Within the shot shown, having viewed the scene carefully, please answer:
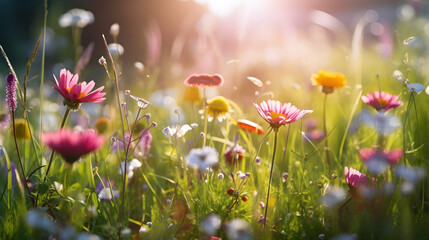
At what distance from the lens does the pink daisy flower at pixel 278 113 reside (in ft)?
2.65

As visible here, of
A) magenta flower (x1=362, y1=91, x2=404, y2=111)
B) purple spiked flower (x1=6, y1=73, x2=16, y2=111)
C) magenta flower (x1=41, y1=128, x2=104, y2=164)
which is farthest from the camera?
magenta flower (x1=362, y1=91, x2=404, y2=111)

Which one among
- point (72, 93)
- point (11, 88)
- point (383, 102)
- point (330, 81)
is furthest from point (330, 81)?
point (11, 88)

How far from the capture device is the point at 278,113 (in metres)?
0.88

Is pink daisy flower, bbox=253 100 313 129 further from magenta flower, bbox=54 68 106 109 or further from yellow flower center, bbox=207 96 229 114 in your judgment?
magenta flower, bbox=54 68 106 109

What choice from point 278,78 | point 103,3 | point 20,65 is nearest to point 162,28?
point 103,3

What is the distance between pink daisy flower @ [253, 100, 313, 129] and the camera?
808mm

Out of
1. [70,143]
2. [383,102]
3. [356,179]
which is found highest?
[383,102]

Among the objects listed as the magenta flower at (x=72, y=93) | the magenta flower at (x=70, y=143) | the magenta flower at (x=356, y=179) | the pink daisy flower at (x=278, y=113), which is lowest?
the magenta flower at (x=70, y=143)

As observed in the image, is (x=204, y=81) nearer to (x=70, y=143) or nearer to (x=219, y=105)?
(x=219, y=105)

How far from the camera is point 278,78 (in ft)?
8.04

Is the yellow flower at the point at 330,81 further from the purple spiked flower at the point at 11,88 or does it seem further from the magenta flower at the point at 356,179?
the purple spiked flower at the point at 11,88

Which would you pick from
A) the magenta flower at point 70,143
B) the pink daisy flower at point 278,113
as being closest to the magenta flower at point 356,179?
the pink daisy flower at point 278,113

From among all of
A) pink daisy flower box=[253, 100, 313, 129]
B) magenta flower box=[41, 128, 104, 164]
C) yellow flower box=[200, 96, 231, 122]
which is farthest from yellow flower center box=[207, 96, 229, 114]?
magenta flower box=[41, 128, 104, 164]

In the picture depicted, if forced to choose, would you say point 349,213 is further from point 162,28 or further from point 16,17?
point 16,17
